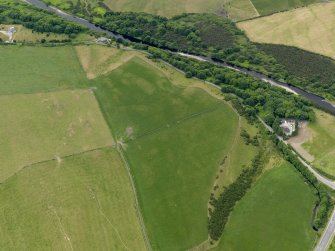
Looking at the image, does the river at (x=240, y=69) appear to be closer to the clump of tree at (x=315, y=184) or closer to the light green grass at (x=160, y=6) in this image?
the light green grass at (x=160, y=6)

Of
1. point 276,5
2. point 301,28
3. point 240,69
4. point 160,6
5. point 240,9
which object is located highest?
point 276,5

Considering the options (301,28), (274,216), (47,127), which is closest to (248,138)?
(274,216)

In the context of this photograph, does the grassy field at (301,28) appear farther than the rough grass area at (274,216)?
Yes

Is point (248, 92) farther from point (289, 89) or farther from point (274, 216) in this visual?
point (274, 216)

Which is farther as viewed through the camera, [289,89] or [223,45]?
[223,45]

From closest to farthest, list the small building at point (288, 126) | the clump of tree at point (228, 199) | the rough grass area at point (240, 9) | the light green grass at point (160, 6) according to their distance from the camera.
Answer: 1. the clump of tree at point (228, 199)
2. the small building at point (288, 126)
3. the rough grass area at point (240, 9)
4. the light green grass at point (160, 6)

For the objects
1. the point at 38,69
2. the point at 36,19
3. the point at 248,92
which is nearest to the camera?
the point at 248,92

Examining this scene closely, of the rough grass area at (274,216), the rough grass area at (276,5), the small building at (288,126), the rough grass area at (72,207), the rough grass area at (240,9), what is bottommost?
the rough grass area at (72,207)

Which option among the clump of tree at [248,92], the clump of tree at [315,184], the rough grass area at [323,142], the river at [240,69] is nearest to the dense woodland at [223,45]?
the river at [240,69]
